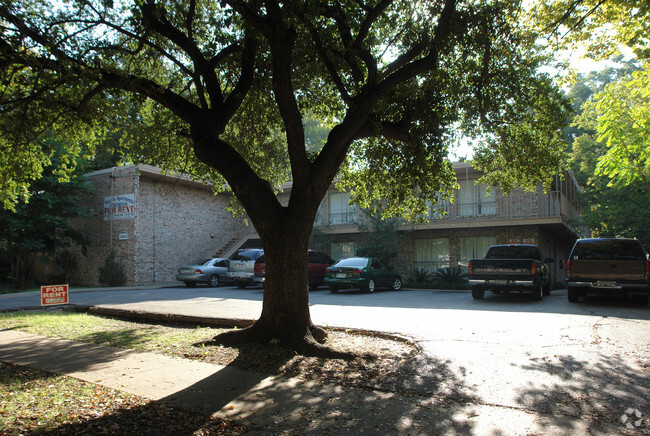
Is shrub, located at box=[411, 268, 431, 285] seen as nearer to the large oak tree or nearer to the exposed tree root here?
the large oak tree

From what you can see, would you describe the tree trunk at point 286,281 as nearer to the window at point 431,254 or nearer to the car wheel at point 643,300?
the car wheel at point 643,300

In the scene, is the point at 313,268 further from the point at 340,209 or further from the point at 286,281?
the point at 286,281

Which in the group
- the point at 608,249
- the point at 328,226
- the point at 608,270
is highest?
the point at 328,226

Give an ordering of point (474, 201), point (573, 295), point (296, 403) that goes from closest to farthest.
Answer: point (296, 403) < point (573, 295) < point (474, 201)

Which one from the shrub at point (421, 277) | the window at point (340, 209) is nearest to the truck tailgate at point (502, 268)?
the shrub at point (421, 277)

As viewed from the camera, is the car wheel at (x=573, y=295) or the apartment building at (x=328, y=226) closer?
the car wheel at (x=573, y=295)

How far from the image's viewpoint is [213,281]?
2311cm

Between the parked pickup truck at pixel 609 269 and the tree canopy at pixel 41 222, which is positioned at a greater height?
the tree canopy at pixel 41 222

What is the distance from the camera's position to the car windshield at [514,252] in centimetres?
1574

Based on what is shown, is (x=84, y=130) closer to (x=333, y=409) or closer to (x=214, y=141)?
(x=214, y=141)

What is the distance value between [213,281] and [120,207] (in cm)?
635

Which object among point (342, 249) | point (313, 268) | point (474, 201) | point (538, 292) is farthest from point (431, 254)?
point (538, 292)

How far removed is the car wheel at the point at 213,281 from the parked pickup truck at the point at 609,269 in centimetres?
1619

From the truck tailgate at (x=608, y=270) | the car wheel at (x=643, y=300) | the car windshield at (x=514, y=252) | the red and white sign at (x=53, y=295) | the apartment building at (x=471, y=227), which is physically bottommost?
the car wheel at (x=643, y=300)
